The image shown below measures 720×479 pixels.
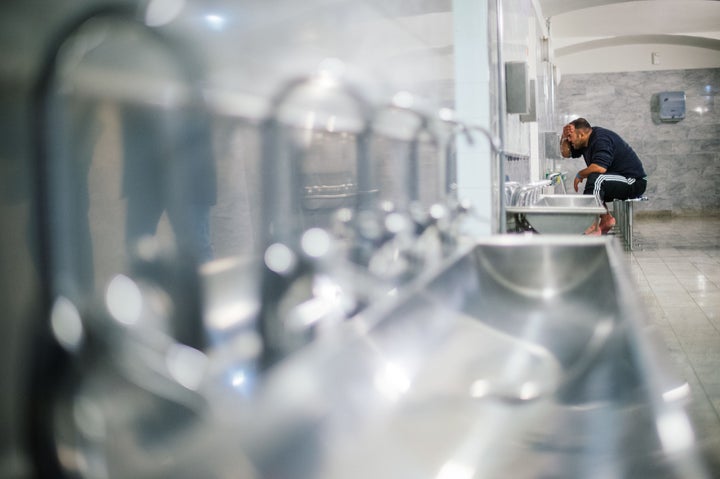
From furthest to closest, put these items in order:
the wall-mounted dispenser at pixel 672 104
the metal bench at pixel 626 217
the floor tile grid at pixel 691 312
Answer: the wall-mounted dispenser at pixel 672 104 → the metal bench at pixel 626 217 → the floor tile grid at pixel 691 312

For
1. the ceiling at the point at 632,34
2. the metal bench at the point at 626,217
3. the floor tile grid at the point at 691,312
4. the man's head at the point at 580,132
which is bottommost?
the floor tile grid at the point at 691,312

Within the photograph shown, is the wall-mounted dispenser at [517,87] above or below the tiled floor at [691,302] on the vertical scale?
above

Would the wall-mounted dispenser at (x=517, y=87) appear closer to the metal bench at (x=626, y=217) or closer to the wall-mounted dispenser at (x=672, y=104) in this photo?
the metal bench at (x=626, y=217)

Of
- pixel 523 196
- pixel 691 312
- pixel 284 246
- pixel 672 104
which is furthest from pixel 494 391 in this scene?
pixel 672 104

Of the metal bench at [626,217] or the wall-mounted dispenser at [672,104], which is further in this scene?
the wall-mounted dispenser at [672,104]

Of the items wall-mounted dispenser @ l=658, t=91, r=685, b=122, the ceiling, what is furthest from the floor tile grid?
wall-mounted dispenser @ l=658, t=91, r=685, b=122

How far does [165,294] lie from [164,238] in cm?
6

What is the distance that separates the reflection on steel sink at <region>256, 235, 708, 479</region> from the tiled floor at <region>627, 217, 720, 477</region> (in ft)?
0.27

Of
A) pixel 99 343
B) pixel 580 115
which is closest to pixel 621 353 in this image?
pixel 99 343

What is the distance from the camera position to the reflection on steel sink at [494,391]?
0.72 m

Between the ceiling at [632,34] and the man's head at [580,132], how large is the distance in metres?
1.75

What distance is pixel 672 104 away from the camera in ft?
39.6

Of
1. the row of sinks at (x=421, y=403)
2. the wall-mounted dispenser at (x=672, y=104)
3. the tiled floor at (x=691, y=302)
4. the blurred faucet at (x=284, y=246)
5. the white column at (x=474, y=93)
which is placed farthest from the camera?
the wall-mounted dispenser at (x=672, y=104)

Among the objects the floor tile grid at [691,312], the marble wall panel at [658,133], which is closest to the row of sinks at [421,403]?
the floor tile grid at [691,312]
